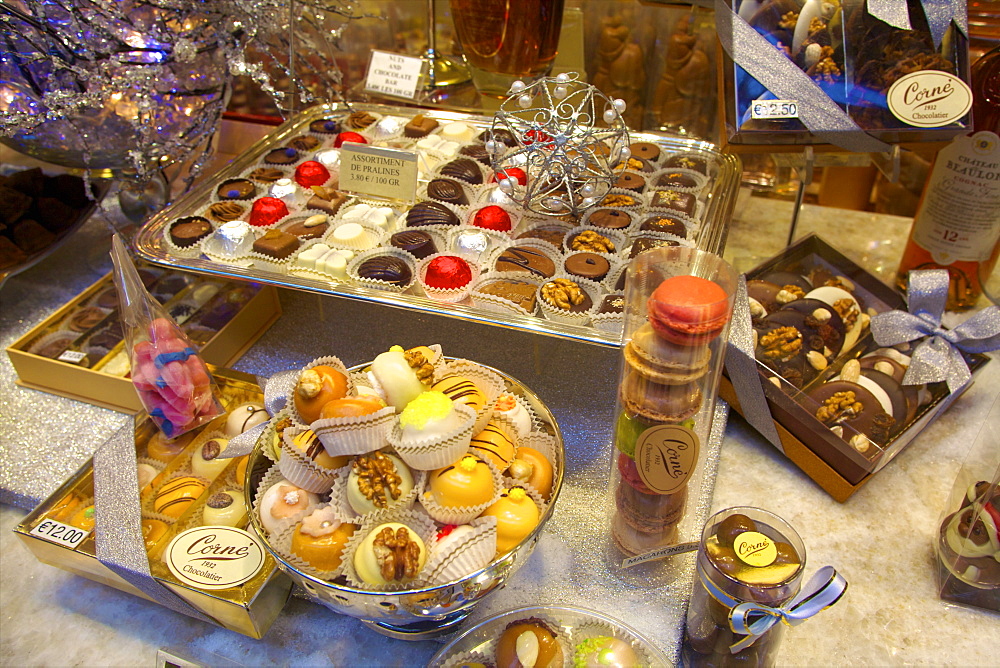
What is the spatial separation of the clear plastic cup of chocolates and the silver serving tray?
340 millimetres

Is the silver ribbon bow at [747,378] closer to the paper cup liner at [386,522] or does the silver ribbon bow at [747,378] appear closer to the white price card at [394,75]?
the paper cup liner at [386,522]

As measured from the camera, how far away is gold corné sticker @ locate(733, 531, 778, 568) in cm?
83

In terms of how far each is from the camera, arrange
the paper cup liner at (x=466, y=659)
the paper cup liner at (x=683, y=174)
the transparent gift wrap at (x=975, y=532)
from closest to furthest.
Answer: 1. the paper cup liner at (x=466, y=659)
2. the transparent gift wrap at (x=975, y=532)
3. the paper cup liner at (x=683, y=174)

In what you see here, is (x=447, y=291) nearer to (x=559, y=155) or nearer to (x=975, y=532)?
(x=559, y=155)

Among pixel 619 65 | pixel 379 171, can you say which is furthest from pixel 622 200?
pixel 619 65

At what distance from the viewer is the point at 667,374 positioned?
842 mm

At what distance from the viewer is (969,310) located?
5.21 ft

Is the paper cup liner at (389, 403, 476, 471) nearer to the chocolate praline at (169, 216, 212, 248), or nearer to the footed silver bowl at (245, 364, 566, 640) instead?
the footed silver bowl at (245, 364, 566, 640)

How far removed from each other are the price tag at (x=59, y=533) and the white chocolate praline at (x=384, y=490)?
485 mm

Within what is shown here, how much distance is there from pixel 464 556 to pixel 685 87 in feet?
4.88

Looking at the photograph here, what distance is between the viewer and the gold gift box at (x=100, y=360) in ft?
4.61

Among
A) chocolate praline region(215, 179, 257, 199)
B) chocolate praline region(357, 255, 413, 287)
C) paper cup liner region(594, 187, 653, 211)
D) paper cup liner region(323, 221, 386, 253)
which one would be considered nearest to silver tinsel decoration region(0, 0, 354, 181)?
chocolate praline region(215, 179, 257, 199)

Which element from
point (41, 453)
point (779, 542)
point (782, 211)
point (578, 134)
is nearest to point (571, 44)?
point (578, 134)

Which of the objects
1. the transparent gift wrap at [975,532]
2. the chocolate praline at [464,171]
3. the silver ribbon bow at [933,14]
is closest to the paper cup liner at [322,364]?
the chocolate praline at [464,171]
